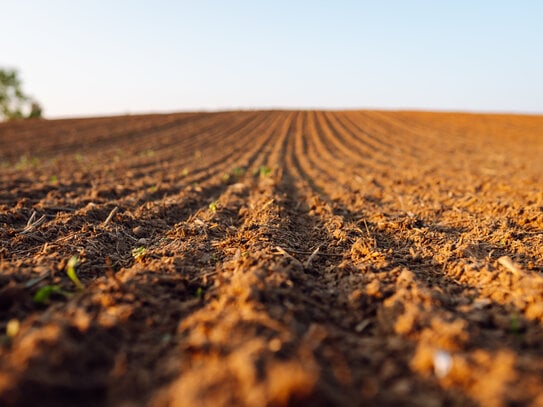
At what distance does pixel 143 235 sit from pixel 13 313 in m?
2.01

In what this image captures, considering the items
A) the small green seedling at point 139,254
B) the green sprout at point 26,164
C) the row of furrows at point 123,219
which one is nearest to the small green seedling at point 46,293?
the row of furrows at point 123,219

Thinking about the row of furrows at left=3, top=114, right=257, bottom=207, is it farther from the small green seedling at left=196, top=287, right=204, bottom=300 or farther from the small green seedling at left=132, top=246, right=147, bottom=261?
the small green seedling at left=196, top=287, right=204, bottom=300

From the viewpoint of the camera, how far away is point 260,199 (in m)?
6.04

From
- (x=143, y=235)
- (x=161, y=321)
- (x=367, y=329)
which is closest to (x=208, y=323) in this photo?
(x=161, y=321)

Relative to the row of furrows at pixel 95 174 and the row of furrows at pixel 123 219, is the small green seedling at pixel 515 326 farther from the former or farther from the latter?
the row of furrows at pixel 95 174

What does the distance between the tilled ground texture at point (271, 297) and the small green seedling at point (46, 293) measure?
10 millimetres

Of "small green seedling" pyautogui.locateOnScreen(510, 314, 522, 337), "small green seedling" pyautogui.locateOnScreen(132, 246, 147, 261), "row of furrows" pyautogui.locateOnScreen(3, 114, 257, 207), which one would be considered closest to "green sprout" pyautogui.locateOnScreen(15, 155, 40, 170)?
"row of furrows" pyautogui.locateOnScreen(3, 114, 257, 207)

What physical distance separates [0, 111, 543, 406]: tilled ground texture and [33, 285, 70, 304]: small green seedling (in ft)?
0.03

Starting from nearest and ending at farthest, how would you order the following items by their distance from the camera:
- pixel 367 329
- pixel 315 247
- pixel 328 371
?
pixel 328 371 < pixel 367 329 < pixel 315 247

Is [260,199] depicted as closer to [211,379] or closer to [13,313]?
[13,313]

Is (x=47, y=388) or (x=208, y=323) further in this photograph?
(x=208, y=323)

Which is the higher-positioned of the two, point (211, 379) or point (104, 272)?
point (211, 379)

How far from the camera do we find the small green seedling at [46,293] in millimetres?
2494

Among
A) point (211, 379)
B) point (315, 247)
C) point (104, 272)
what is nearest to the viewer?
point (211, 379)
